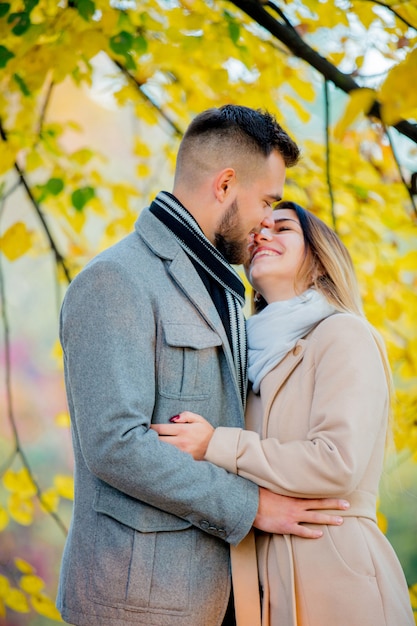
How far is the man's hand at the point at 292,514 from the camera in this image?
1.78m

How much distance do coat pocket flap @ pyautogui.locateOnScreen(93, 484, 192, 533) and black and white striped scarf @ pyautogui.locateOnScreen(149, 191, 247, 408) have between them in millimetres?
396

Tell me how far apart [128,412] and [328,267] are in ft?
2.62

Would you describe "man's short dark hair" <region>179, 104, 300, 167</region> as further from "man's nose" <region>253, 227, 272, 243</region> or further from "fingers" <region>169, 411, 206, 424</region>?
"fingers" <region>169, 411, 206, 424</region>

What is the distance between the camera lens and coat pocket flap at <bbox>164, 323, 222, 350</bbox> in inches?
70.8

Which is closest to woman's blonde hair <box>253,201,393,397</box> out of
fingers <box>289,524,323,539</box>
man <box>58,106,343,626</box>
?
man <box>58,106,343,626</box>

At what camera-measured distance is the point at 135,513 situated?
5.67 feet

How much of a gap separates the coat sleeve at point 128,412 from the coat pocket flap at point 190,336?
0.04 meters

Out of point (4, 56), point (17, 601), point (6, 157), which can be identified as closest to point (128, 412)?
point (4, 56)

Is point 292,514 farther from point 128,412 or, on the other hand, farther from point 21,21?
point 21,21

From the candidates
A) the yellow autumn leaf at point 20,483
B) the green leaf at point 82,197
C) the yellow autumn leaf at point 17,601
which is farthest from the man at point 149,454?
the yellow autumn leaf at point 20,483

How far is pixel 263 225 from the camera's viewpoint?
7.40 feet

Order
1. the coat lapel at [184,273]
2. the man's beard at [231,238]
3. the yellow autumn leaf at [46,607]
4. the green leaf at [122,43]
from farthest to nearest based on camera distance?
the yellow autumn leaf at [46,607]
the green leaf at [122,43]
the man's beard at [231,238]
the coat lapel at [184,273]

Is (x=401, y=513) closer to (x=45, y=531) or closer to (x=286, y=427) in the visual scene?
(x=45, y=531)

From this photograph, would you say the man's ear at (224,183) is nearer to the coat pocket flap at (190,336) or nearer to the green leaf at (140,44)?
the coat pocket flap at (190,336)
